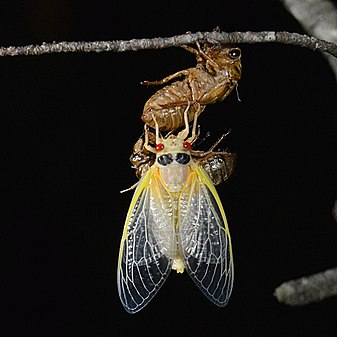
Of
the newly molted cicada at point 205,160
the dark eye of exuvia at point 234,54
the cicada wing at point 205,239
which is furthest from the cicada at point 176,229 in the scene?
the dark eye of exuvia at point 234,54

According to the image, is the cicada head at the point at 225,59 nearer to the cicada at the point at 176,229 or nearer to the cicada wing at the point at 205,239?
the cicada at the point at 176,229

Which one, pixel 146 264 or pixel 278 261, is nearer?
pixel 146 264

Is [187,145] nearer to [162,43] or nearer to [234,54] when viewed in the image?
[234,54]

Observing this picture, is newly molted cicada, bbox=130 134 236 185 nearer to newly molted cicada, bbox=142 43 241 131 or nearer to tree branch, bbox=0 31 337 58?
newly molted cicada, bbox=142 43 241 131

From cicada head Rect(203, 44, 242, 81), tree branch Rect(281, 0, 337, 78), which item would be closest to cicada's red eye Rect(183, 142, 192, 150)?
cicada head Rect(203, 44, 242, 81)

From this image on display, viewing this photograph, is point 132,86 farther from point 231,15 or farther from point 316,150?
point 316,150

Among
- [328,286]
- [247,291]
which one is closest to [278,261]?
[247,291]
